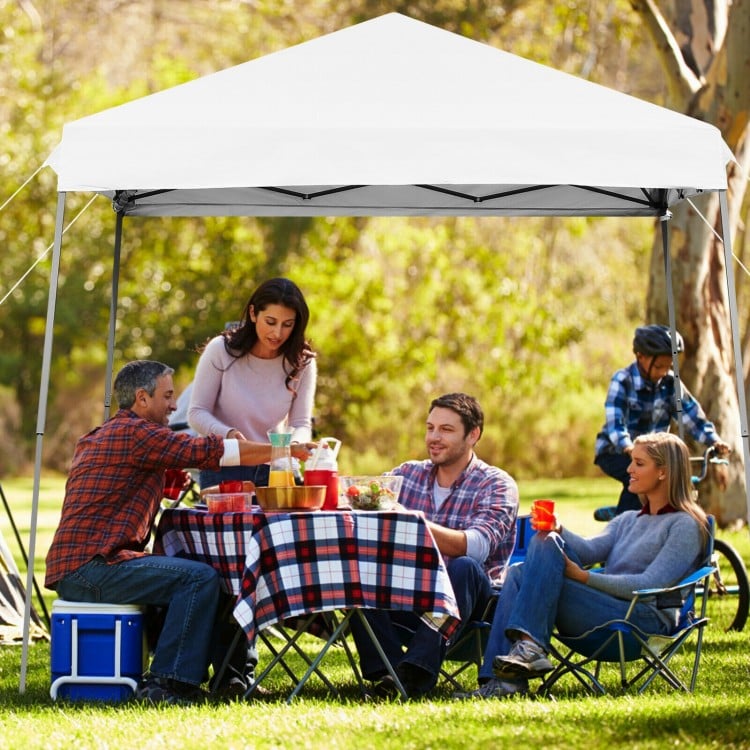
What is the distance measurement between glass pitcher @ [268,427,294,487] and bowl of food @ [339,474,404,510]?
223 mm

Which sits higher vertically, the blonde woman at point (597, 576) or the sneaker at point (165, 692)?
the blonde woman at point (597, 576)

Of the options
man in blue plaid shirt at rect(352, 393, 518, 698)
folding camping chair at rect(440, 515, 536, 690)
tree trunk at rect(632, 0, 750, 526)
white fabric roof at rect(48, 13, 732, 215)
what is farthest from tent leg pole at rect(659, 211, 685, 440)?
tree trunk at rect(632, 0, 750, 526)

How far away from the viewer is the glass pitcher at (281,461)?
4.58 metres

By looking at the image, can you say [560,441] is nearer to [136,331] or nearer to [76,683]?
[136,331]

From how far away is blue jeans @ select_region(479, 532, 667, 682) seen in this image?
4680 mm

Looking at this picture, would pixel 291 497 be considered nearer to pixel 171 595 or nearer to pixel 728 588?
pixel 171 595

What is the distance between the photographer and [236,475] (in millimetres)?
5434

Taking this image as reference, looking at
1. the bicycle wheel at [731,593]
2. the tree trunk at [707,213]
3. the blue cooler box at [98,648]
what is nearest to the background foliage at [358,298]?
the tree trunk at [707,213]

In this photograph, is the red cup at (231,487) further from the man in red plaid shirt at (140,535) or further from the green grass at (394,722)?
the green grass at (394,722)

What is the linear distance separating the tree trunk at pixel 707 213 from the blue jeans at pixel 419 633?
565 cm

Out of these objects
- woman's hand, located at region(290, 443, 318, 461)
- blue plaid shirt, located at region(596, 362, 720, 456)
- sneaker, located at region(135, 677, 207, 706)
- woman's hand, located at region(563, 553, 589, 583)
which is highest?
blue plaid shirt, located at region(596, 362, 720, 456)

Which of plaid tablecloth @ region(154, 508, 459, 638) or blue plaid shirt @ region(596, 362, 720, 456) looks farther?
blue plaid shirt @ region(596, 362, 720, 456)

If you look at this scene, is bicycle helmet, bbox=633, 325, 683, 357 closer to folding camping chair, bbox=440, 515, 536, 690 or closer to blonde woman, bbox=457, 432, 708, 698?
blonde woman, bbox=457, 432, 708, 698

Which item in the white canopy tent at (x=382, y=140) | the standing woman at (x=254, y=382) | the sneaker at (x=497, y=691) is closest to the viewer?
the sneaker at (x=497, y=691)
